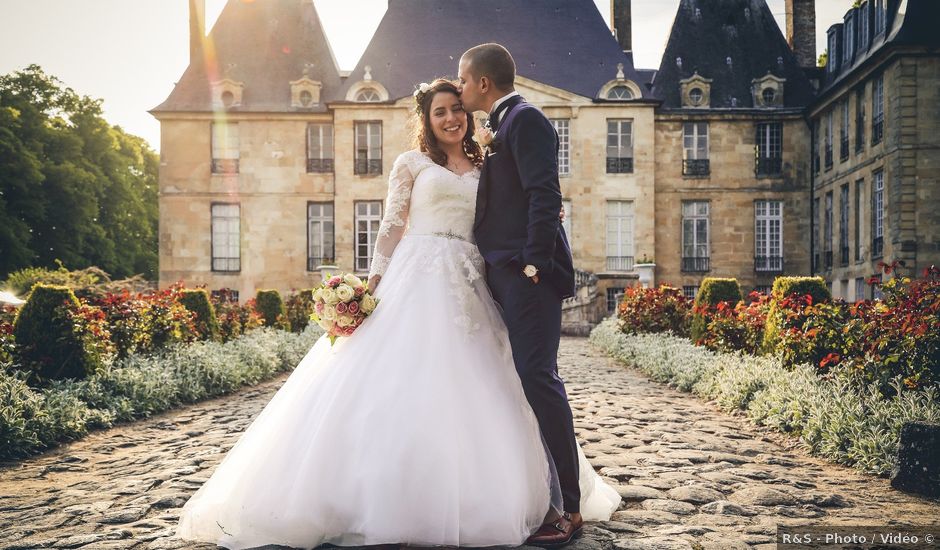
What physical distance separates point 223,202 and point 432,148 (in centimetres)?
2202

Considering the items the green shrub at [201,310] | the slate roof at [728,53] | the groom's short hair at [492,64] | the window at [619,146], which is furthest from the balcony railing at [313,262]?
the groom's short hair at [492,64]

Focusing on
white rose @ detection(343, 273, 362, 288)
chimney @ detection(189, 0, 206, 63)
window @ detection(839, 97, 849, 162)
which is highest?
chimney @ detection(189, 0, 206, 63)

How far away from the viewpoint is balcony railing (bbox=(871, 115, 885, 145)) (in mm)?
18984

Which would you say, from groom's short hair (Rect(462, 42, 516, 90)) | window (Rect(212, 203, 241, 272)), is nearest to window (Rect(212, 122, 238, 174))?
window (Rect(212, 203, 241, 272))

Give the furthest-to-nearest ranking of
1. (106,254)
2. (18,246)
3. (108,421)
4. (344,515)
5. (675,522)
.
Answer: (106,254) → (18,246) → (108,421) → (675,522) → (344,515)

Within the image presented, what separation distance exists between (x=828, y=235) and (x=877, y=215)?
11.1 feet

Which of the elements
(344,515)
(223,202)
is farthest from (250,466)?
(223,202)

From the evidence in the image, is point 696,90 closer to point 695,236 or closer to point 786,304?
point 695,236

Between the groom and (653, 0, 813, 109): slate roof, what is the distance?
22366 mm

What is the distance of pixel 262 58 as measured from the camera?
990 inches

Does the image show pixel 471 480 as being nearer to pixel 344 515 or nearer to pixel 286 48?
pixel 344 515

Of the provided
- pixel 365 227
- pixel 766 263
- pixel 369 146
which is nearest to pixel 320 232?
pixel 365 227

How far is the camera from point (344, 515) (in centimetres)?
296

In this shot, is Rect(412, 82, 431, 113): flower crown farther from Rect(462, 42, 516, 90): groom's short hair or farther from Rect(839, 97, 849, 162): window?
Rect(839, 97, 849, 162): window
